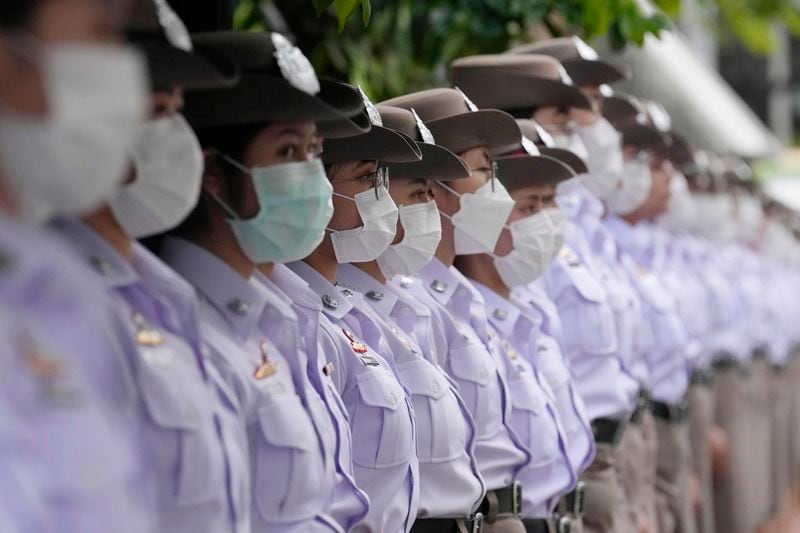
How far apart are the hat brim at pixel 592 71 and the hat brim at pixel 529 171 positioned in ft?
4.25

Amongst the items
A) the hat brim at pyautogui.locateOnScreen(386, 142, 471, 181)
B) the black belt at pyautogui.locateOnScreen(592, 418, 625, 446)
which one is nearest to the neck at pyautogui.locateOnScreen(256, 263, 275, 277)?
the hat brim at pyautogui.locateOnScreen(386, 142, 471, 181)

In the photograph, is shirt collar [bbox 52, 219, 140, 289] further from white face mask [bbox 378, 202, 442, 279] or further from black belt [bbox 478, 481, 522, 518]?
black belt [bbox 478, 481, 522, 518]

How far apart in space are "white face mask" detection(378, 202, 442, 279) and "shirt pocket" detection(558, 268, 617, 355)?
160cm

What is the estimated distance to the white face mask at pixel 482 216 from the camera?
15.3ft

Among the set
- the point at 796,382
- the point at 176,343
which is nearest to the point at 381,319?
the point at 176,343

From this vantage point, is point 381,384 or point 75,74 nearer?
point 75,74

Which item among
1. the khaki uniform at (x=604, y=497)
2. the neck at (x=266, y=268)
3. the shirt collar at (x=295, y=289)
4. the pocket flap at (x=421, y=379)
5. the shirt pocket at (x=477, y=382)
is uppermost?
the neck at (x=266, y=268)

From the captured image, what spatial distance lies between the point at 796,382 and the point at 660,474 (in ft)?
17.1

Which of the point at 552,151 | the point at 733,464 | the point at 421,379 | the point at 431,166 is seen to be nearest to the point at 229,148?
the point at 421,379

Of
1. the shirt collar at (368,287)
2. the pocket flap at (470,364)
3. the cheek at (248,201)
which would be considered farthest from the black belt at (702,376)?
the cheek at (248,201)

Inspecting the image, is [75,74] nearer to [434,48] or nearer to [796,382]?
[434,48]

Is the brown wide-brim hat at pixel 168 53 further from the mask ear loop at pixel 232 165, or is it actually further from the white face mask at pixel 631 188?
the white face mask at pixel 631 188

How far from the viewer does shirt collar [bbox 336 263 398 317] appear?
4.09m

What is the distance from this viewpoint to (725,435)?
364 inches
